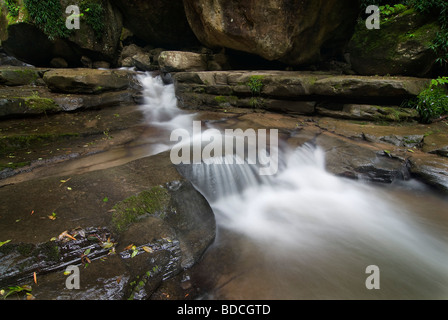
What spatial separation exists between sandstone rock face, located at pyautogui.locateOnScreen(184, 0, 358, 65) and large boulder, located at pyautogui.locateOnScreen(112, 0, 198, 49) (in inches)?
111

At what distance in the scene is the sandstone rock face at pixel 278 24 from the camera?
6.50 metres

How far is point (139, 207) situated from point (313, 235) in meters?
2.45

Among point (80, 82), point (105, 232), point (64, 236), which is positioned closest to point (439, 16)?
point (105, 232)

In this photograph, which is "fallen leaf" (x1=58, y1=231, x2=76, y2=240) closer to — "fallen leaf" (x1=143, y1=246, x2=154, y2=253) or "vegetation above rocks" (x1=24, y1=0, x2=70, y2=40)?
"fallen leaf" (x1=143, y1=246, x2=154, y2=253)

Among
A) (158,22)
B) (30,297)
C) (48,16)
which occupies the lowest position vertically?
(30,297)

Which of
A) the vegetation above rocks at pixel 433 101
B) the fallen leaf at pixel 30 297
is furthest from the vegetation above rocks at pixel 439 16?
the fallen leaf at pixel 30 297

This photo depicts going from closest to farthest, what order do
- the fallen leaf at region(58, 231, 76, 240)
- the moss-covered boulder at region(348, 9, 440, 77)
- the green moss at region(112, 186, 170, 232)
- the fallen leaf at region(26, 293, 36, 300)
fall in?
the fallen leaf at region(26, 293, 36, 300) < the fallen leaf at region(58, 231, 76, 240) < the green moss at region(112, 186, 170, 232) < the moss-covered boulder at region(348, 9, 440, 77)

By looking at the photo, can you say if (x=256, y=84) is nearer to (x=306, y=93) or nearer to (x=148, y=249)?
(x=306, y=93)

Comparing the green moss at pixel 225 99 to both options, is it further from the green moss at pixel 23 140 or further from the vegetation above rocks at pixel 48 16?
the vegetation above rocks at pixel 48 16

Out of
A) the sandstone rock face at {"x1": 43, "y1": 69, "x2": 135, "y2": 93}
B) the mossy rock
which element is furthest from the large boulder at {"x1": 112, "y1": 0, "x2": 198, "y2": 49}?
the mossy rock

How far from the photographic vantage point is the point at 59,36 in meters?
8.69

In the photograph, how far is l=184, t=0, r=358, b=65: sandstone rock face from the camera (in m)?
6.50

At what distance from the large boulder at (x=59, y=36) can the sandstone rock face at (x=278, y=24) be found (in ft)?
15.2
